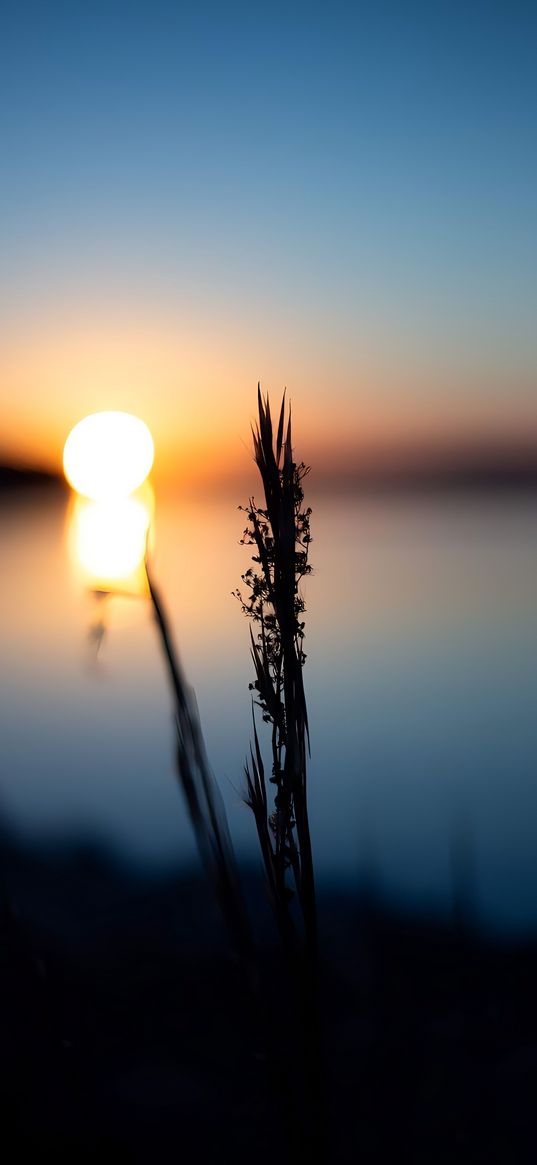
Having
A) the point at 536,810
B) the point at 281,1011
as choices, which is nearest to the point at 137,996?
the point at 281,1011

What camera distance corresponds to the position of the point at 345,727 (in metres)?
23.7

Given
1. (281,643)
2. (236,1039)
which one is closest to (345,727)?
(236,1039)

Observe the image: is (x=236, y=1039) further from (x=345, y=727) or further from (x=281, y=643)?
(x=345, y=727)

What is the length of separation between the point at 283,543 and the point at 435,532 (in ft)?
335

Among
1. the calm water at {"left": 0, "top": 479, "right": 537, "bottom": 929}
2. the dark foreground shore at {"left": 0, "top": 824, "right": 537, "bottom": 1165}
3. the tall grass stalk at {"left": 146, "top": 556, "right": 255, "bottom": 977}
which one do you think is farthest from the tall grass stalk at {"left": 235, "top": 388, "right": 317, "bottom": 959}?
the dark foreground shore at {"left": 0, "top": 824, "right": 537, "bottom": 1165}

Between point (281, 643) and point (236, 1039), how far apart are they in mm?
6572

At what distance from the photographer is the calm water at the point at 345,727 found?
48.9 feet

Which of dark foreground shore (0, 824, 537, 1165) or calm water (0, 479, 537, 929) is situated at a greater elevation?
calm water (0, 479, 537, 929)

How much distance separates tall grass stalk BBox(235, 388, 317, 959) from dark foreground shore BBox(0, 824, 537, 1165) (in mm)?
1387

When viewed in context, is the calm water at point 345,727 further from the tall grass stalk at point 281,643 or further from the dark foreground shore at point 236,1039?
the dark foreground shore at point 236,1039

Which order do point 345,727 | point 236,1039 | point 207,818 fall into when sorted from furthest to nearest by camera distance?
1. point 345,727
2. point 236,1039
3. point 207,818

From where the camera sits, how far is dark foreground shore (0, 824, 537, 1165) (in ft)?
21.4

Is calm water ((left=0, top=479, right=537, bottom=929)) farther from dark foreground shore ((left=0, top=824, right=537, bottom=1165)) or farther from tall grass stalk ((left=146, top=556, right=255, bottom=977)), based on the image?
dark foreground shore ((left=0, top=824, right=537, bottom=1165))

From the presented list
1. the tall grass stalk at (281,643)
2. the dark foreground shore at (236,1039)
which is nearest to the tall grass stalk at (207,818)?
the tall grass stalk at (281,643)
